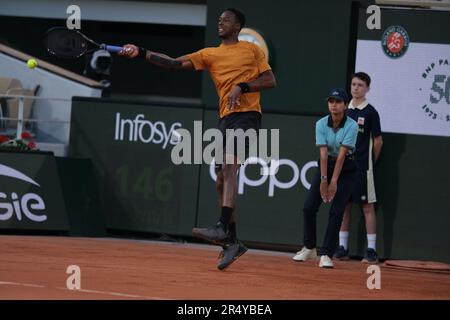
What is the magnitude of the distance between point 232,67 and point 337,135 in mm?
1789

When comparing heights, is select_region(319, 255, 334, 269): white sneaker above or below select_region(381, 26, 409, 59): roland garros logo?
below

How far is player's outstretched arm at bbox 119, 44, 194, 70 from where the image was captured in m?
10.1

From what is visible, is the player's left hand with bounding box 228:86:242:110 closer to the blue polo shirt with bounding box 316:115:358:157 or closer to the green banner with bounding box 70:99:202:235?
the blue polo shirt with bounding box 316:115:358:157

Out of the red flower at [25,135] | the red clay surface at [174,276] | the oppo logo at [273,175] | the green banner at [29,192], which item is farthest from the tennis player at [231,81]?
the red flower at [25,135]

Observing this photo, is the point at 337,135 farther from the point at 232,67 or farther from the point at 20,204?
the point at 20,204

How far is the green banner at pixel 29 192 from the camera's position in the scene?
13742 mm

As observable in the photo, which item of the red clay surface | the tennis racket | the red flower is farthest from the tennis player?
the red flower

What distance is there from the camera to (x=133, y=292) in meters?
8.65

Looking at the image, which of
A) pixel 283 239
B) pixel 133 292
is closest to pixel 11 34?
pixel 283 239

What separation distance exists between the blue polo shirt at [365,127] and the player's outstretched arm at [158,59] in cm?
288

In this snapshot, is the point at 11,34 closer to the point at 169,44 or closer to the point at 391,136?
the point at 169,44

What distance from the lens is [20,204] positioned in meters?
13.8

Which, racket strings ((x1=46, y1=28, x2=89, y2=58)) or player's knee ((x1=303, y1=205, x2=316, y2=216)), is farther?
player's knee ((x1=303, y1=205, x2=316, y2=216))
